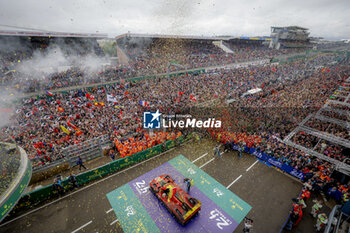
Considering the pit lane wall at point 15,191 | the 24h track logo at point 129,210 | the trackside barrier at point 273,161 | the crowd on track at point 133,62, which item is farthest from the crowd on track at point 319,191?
the crowd on track at point 133,62

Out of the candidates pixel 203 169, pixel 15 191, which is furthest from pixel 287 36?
pixel 15 191

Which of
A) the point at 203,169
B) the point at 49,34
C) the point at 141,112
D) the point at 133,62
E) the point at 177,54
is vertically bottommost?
the point at 203,169

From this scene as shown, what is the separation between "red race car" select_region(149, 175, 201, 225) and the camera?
352 inches

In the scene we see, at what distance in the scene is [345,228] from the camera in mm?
8039

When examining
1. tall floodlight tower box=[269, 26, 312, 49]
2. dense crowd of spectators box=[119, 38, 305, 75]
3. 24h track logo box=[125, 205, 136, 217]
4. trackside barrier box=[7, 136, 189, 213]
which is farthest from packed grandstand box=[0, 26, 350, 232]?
tall floodlight tower box=[269, 26, 312, 49]

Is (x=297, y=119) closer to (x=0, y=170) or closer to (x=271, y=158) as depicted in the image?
(x=271, y=158)

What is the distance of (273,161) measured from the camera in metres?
13.8

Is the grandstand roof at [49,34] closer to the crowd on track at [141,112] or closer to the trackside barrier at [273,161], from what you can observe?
the crowd on track at [141,112]

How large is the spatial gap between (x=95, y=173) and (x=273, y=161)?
1491 centimetres

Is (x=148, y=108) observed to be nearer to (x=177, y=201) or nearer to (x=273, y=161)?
(x=177, y=201)

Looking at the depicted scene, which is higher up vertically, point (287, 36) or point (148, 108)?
point (287, 36)

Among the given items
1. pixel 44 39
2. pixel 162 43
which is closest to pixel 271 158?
pixel 162 43

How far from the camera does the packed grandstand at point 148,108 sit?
13320mm

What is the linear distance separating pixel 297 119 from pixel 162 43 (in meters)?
37.4
